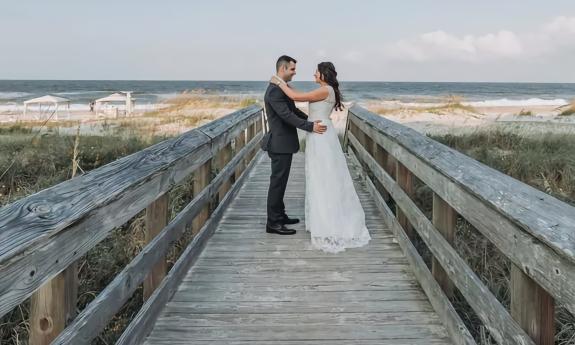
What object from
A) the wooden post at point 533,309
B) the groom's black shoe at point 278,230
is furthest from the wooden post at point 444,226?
the groom's black shoe at point 278,230

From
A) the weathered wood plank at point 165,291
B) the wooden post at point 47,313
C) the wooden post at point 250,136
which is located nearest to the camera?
the wooden post at point 47,313

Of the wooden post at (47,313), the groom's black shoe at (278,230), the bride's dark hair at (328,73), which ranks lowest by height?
the groom's black shoe at (278,230)

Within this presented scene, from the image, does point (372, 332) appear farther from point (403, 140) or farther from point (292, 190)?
point (292, 190)

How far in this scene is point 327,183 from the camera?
4.47 m

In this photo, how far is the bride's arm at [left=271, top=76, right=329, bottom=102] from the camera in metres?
4.32

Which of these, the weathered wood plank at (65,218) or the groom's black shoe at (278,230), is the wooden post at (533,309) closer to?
the weathered wood plank at (65,218)

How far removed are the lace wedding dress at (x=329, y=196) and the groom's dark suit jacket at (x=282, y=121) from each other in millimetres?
171

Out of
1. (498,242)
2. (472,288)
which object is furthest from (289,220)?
A: (498,242)

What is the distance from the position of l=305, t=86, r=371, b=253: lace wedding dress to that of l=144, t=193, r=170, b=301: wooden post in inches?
65.0

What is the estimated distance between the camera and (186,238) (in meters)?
4.72

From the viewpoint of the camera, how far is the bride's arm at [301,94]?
14.2ft

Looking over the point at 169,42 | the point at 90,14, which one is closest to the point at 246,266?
the point at 90,14

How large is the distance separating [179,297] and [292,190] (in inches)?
152

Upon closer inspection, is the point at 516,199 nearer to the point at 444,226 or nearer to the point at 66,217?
the point at 444,226
